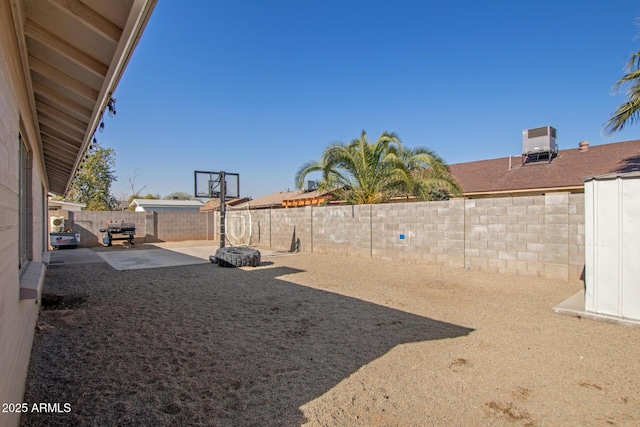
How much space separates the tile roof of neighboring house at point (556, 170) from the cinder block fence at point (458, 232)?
608cm

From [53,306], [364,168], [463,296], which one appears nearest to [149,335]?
[53,306]

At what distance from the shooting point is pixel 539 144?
15.4 m

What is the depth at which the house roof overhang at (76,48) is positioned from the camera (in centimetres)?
218

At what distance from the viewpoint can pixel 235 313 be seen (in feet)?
16.9

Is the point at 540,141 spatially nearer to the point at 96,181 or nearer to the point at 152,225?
the point at 152,225

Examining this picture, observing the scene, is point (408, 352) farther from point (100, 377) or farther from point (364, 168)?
point (364, 168)

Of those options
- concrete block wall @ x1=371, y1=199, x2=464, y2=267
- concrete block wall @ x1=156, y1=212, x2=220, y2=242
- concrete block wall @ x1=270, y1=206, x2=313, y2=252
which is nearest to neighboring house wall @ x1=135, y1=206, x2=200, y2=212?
concrete block wall @ x1=156, y1=212, x2=220, y2=242

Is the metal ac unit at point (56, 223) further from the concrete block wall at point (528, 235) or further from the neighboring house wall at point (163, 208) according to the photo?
the concrete block wall at point (528, 235)

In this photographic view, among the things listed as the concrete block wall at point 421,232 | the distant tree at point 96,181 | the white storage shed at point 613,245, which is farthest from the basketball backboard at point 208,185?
the distant tree at point 96,181

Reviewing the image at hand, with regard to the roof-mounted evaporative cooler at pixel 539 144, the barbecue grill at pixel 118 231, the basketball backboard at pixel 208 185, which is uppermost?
the roof-mounted evaporative cooler at pixel 539 144

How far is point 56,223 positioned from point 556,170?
21.9 meters

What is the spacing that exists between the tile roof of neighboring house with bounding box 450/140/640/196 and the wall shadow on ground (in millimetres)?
10642

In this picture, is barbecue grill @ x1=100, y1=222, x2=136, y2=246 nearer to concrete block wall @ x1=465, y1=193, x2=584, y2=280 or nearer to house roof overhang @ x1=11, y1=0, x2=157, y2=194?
house roof overhang @ x1=11, y1=0, x2=157, y2=194

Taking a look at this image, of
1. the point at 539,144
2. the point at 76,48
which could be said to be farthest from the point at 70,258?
the point at 539,144
